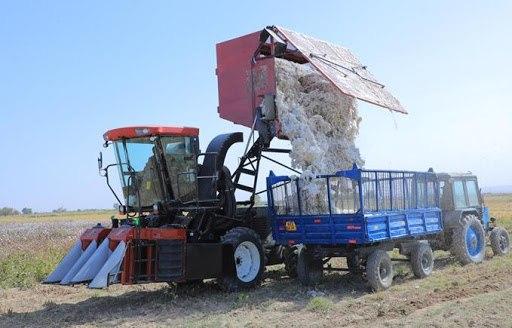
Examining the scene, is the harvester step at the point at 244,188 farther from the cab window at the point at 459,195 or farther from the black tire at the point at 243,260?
the cab window at the point at 459,195

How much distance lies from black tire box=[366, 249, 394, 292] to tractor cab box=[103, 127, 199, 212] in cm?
359

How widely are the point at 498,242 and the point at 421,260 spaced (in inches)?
156

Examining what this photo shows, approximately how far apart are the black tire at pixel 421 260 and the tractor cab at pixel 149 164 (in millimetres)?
4430

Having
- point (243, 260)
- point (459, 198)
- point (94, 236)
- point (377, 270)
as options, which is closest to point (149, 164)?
point (94, 236)

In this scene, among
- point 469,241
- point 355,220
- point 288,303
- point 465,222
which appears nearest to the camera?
point 288,303

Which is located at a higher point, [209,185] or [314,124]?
[314,124]

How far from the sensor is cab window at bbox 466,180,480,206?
13.7 meters

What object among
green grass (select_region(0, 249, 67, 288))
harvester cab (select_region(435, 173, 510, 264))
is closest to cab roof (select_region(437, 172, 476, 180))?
harvester cab (select_region(435, 173, 510, 264))

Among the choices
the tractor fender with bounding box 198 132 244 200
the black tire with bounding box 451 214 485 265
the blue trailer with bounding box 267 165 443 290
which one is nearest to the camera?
the blue trailer with bounding box 267 165 443 290

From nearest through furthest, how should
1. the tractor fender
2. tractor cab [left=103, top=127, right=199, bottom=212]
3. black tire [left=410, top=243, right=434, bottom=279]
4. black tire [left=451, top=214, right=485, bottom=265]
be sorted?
tractor cab [left=103, top=127, right=199, bottom=212] → black tire [left=410, top=243, right=434, bottom=279] → the tractor fender → black tire [left=451, top=214, right=485, bottom=265]

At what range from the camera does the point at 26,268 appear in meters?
14.1

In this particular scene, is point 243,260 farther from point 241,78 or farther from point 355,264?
point 241,78

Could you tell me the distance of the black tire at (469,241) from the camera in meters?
12.4

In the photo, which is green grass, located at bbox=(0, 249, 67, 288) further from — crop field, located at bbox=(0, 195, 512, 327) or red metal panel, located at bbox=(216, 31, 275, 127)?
red metal panel, located at bbox=(216, 31, 275, 127)
